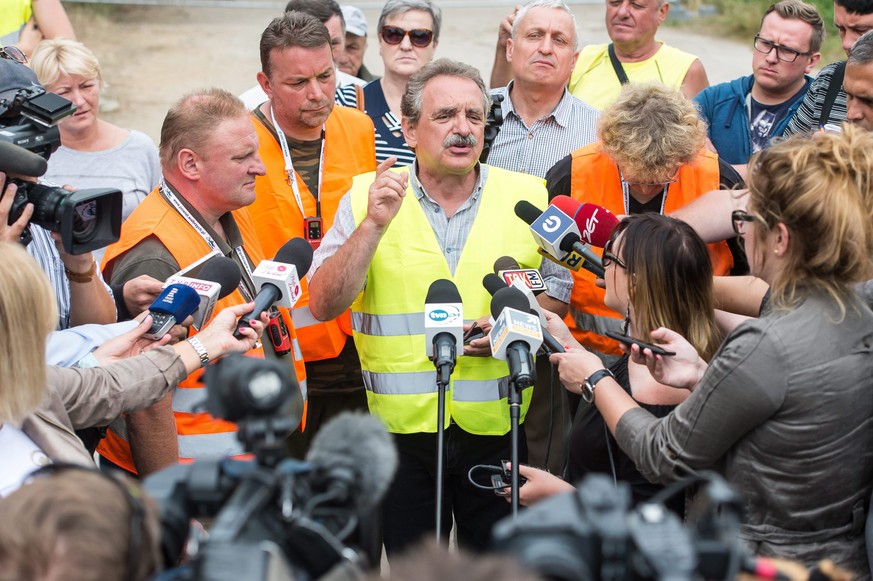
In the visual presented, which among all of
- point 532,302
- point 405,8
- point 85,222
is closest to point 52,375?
point 85,222

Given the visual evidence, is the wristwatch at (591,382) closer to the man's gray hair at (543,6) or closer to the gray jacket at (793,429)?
the gray jacket at (793,429)

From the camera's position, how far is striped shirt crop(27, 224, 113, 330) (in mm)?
3238

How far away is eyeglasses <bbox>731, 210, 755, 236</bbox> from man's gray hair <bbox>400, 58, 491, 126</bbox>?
4.41 feet

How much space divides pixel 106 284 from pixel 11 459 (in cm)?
130

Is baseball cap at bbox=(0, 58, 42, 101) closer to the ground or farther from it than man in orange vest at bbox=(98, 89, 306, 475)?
farther from it

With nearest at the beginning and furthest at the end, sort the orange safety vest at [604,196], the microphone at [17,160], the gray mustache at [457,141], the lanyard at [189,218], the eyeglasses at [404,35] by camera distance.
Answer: the microphone at [17,160], the lanyard at [189,218], the gray mustache at [457,141], the orange safety vest at [604,196], the eyeglasses at [404,35]

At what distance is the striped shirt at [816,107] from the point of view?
4242 mm

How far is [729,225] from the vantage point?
3727 mm

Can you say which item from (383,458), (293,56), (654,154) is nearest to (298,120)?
(293,56)

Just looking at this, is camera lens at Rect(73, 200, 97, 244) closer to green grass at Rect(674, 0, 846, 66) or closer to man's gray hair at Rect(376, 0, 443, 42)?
man's gray hair at Rect(376, 0, 443, 42)

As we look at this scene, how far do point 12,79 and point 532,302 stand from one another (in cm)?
182

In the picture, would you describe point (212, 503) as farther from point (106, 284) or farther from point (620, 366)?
point (106, 284)

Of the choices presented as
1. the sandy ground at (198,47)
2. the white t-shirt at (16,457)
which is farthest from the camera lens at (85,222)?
the sandy ground at (198,47)

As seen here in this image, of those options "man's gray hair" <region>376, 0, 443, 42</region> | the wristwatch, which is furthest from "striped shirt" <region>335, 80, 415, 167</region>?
the wristwatch
